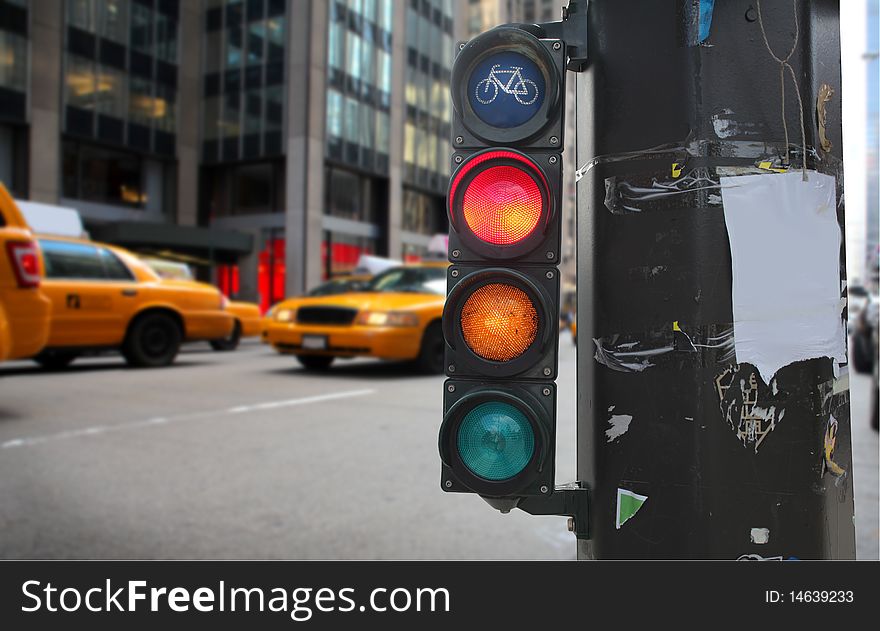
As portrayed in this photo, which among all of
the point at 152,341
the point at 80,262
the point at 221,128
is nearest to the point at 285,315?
the point at 152,341

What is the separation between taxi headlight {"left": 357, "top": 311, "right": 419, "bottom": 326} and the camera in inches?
353

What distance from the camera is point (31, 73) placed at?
2484 centimetres

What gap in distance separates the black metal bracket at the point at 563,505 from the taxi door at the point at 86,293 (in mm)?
8650

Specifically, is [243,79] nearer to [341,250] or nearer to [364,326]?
[341,250]

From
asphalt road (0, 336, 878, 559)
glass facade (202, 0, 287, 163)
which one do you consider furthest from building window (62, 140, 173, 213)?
asphalt road (0, 336, 878, 559)

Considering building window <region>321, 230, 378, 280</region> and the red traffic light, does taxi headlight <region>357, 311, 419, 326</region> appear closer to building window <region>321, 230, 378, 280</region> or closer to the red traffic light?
the red traffic light

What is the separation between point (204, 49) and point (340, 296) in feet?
85.0

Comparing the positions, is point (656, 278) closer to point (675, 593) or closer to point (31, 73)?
point (675, 593)

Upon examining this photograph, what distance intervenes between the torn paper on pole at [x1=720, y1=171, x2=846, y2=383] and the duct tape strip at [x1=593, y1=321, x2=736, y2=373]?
29mm

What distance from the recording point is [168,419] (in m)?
5.97

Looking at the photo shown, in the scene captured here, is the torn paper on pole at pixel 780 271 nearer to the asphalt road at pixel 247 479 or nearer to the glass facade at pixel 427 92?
the asphalt road at pixel 247 479

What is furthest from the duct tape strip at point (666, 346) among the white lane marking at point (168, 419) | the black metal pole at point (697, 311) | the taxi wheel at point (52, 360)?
the taxi wheel at point (52, 360)


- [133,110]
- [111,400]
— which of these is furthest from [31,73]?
[111,400]

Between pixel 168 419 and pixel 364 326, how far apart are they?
3.38m
